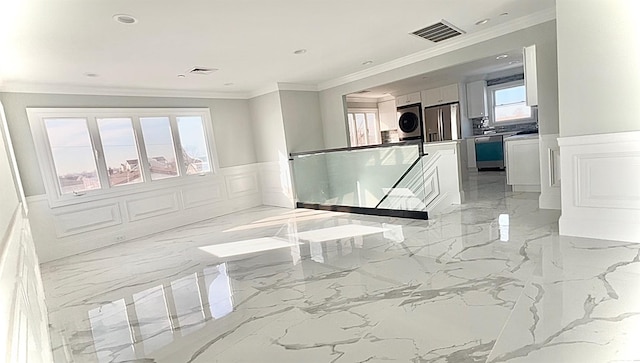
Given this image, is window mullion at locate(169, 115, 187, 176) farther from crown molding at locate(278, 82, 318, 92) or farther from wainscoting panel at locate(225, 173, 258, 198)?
crown molding at locate(278, 82, 318, 92)

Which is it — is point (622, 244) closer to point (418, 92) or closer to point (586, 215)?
point (586, 215)

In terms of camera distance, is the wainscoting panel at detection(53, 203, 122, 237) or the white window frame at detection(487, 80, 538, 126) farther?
the white window frame at detection(487, 80, 538, 126)

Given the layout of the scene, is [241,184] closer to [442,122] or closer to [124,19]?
[124,19]

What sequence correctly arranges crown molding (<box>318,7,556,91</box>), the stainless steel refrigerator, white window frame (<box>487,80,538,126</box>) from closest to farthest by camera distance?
crown molding (<box>318,7,556,91</box>), white window frame (<box>487,80,538,126</box>), the stainless steel refrigerator

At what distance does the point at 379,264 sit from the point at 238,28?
2745mm

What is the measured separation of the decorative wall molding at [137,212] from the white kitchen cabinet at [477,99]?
18.8 ft

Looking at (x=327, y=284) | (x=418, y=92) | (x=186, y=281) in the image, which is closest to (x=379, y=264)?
(x=327, y=284)

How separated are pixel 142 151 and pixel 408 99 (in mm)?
6957

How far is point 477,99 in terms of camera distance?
26.9 ft

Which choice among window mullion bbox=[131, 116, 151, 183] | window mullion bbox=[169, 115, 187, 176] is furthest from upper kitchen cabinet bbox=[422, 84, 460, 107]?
window mullion bbox=[131, 116, 151, 183]

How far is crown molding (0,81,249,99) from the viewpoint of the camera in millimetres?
4348

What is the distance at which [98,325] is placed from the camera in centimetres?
244

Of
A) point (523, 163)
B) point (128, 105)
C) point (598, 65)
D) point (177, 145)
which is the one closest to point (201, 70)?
point (128, 105)

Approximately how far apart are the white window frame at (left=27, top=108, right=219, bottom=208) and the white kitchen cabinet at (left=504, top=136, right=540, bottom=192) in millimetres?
5409
